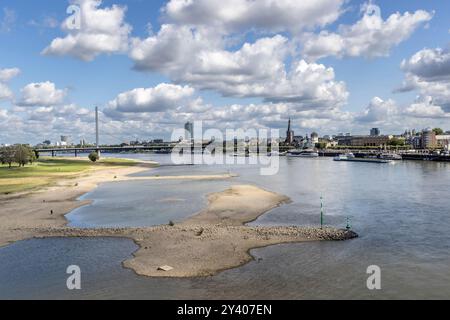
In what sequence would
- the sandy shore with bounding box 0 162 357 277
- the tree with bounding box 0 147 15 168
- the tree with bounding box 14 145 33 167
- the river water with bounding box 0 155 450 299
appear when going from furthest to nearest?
the tree with bounding box 14 145 33 167
the tree with bounding box 0 147 15 168
the sandy shore with bounding box 0 162 357 277
the river water with bounding box 0 155 450 299

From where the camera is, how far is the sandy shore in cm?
2836

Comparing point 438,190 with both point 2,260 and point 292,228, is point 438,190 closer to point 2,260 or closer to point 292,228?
point 292,228

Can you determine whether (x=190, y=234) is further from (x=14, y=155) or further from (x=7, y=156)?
(x=7, y=156)

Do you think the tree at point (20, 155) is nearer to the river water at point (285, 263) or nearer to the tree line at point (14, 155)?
the tree line at point (14, 155)

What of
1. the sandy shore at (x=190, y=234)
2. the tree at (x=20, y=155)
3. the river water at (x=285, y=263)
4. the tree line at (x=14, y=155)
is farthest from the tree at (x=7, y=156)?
the river water at (x=285, y=263)

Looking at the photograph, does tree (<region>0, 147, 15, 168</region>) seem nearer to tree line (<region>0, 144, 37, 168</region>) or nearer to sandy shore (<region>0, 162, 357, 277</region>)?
tree line (<region>0, 144, 37, 168</region>)

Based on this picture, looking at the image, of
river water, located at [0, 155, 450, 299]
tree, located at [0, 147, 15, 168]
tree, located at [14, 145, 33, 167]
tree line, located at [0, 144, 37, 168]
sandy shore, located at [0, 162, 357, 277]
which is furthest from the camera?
tree, located at [14, 145, 33, 167]

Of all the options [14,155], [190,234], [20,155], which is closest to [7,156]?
[14,155]

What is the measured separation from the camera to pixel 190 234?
35.8 m

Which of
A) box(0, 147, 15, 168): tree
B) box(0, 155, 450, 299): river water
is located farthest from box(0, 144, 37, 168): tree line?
box(0, 155, 450, 299): river water

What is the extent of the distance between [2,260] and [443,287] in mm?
27922

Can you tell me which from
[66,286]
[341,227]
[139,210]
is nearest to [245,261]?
[66,286]
